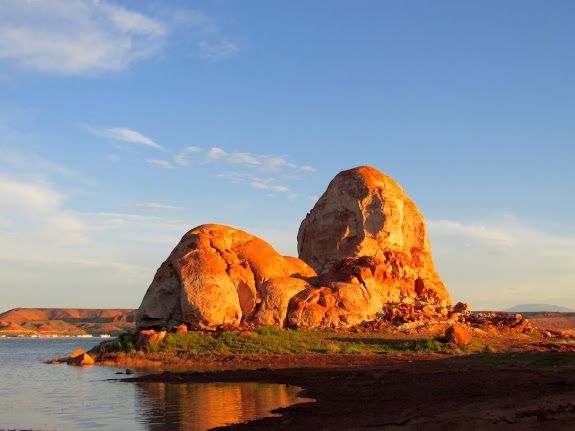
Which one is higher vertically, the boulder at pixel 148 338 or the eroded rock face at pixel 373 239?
the eroded rock face at pixel 373 239

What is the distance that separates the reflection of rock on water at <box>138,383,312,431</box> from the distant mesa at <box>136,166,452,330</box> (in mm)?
10817

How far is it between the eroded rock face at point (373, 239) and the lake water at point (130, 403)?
52.9 feet

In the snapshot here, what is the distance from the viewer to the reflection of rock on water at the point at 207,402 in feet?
38.4

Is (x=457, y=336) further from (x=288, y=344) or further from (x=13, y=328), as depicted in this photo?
(x=13, y=328)

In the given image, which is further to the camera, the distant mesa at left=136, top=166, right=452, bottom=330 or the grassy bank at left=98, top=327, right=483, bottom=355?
the distant mesa at left=136, top=166, right=452, bottom=330

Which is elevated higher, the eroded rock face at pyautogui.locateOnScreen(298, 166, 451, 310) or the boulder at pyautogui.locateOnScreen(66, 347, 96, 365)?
the eroded rock face at pyautogui.locateOnScreen(298, 166, 451, 310)

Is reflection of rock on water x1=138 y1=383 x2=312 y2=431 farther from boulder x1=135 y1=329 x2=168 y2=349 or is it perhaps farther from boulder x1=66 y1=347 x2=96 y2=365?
boulder x1=66 y1=347 x2=96 y2=365

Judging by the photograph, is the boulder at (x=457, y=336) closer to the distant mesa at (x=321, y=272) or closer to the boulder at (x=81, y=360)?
the distant mesa at (x=321, y=272)

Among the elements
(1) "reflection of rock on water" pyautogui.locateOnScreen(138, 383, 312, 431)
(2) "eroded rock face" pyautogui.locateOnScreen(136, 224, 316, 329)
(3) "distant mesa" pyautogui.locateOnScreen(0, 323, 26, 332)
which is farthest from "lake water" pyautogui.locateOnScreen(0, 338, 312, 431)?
(3) "distant mesa" pyautogui.locateOnScreen(0, 323, 26, 332)

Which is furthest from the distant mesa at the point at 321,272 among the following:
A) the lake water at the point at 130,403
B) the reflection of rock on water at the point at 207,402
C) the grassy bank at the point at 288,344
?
the reflection of rock on water at the point at 207,402

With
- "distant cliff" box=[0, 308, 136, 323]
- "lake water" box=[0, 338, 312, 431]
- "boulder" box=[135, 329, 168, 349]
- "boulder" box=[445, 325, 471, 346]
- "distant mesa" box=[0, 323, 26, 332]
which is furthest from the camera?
"distant cliff" box=[0, 308, 136, 323]

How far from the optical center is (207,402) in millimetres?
14000

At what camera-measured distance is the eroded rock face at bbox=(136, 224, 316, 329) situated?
90.2 ft

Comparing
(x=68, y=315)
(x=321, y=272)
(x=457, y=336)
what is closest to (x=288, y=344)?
(x=457, y=336)
